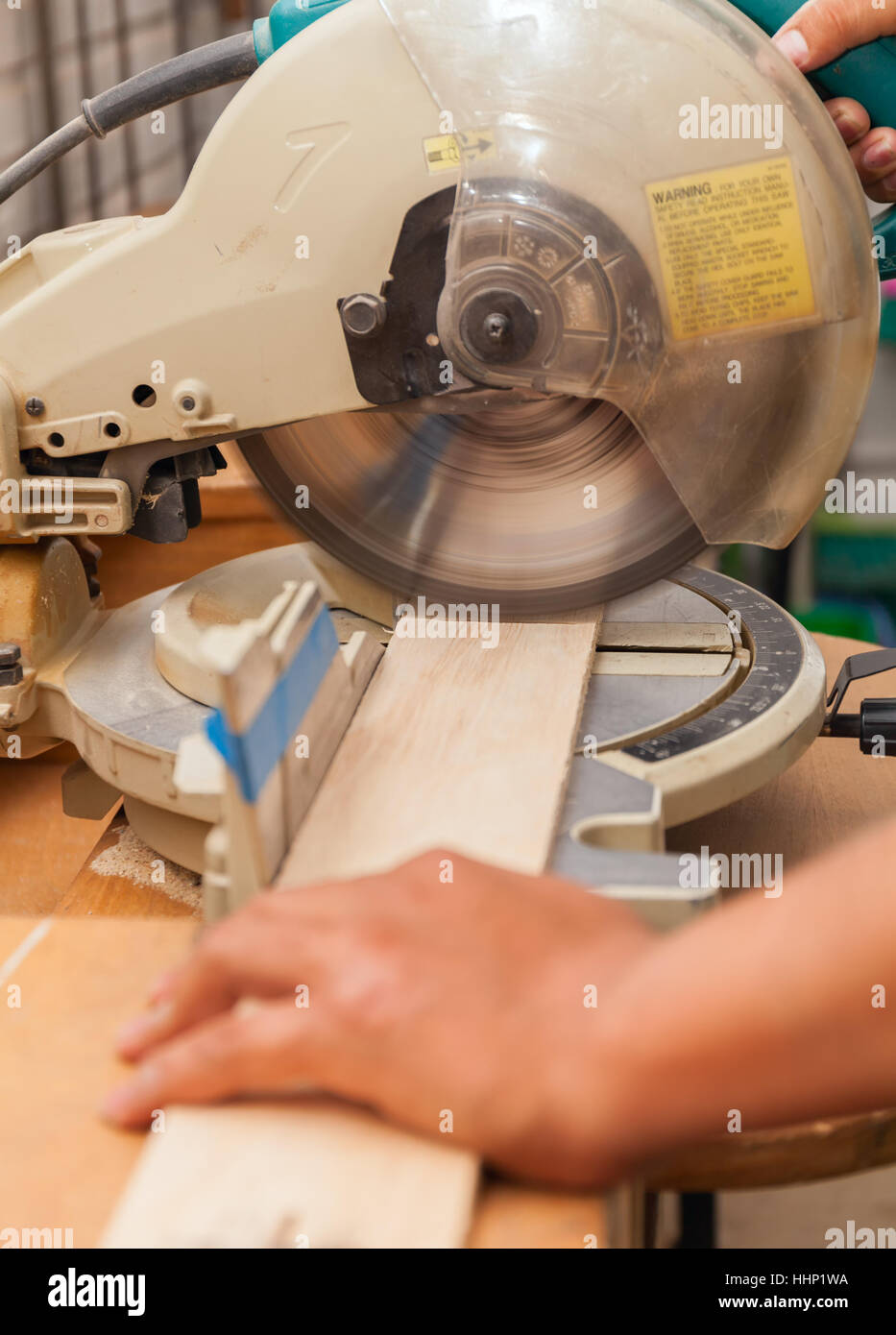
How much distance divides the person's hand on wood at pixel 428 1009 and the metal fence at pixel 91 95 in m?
1.35

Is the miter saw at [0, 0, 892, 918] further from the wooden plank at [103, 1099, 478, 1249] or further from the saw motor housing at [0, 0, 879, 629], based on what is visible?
the wooden plank at [103, 1099, 478, 1249]

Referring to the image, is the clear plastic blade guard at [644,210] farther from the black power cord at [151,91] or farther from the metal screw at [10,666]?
the metal screw at [10,666]

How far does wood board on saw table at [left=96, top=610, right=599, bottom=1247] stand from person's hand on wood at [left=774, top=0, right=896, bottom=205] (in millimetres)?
499

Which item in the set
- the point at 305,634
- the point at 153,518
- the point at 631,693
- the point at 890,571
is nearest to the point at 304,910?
the point at 305,634

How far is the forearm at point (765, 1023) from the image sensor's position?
0.62 metres

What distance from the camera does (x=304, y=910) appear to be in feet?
2.35

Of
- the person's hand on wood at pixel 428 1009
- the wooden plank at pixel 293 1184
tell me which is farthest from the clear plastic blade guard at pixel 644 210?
the wooden plank at pixel 293 1184

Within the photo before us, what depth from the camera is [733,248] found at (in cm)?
101

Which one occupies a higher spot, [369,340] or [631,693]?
[369,340]

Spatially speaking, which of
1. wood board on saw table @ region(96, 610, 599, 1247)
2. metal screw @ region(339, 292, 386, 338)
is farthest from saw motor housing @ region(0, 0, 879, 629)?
wood board on saw table @ region(96, 610, 599, 1247)

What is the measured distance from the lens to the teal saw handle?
44.9 inches

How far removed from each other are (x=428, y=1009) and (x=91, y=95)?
2.88m

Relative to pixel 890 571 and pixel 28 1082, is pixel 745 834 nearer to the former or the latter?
pixel 28 1082
